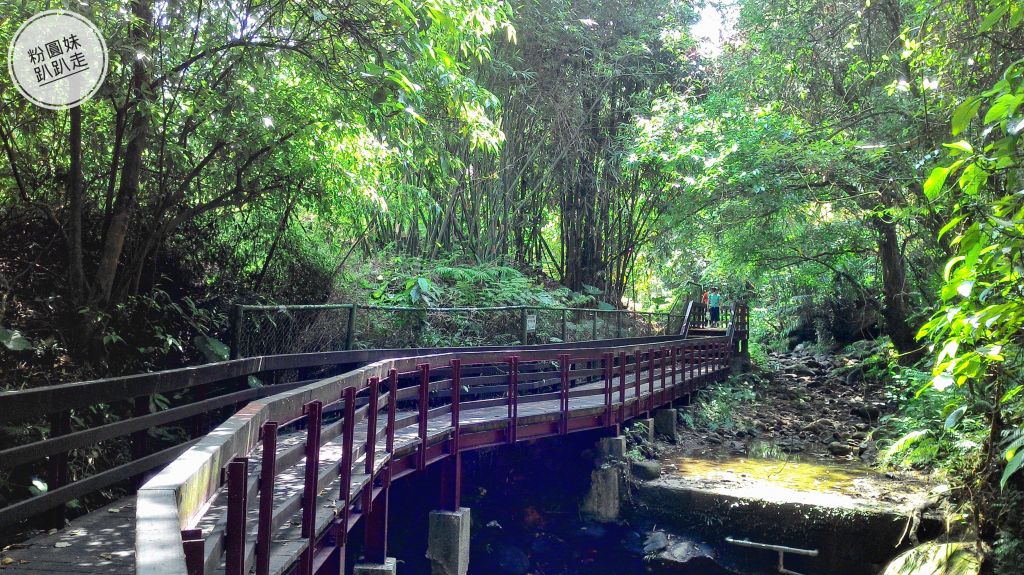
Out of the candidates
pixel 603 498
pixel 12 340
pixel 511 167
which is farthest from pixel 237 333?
pixel 511 167

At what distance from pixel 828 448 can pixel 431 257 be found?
8194 mm

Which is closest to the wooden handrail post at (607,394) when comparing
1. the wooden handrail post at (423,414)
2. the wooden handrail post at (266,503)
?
the wooden handrail post at (423,414)

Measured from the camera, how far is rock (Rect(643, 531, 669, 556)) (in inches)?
376

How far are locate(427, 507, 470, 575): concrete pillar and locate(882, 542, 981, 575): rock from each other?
169 inches

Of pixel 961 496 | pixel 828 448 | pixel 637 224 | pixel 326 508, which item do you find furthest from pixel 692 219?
pixel 326 508

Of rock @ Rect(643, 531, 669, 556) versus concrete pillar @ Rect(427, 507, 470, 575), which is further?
rock @ Rect(643, 531, 669, 556)

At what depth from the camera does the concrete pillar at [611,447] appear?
34.8 feet

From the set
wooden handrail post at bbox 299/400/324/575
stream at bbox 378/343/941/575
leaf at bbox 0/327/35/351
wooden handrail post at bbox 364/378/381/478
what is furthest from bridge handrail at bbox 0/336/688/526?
stream at bbox 378/343/941/575

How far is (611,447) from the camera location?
10648 mm

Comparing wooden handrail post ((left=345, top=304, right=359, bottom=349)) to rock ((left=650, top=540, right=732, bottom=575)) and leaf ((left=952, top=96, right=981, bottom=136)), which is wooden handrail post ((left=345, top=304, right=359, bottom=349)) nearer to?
rock ((left=650, top=540, right=732, bottom=575))

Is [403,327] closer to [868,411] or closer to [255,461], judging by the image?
[255,461]

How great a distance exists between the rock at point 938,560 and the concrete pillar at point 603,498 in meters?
3.55

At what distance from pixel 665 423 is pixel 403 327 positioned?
5280 millimetres

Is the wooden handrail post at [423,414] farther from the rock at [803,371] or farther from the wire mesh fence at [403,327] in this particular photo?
the rock at [803,371]
